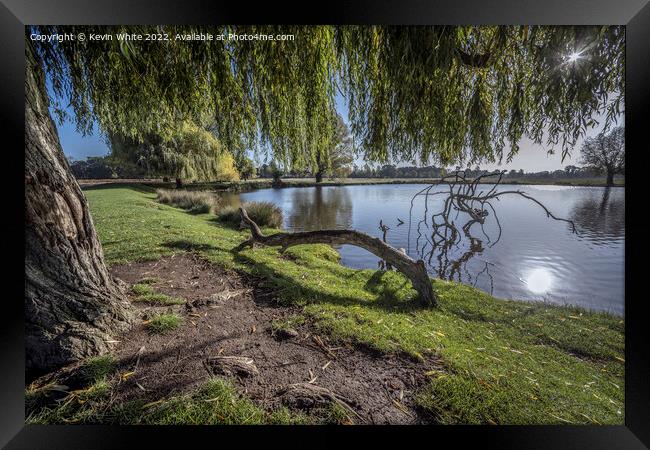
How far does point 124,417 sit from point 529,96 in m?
3.84

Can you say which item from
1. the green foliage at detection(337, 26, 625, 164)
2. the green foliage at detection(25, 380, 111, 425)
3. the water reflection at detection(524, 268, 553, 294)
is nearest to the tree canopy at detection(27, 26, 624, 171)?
the green foliage at detection(337, 26, 625, 164)

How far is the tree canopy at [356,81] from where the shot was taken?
4.99ft

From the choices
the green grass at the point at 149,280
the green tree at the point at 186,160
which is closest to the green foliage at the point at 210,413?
the green grass at the point at 149,280

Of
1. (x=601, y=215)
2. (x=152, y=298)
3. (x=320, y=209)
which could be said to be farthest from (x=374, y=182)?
(x=152, y=298)

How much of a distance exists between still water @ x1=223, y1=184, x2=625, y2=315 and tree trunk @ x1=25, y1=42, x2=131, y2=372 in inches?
139

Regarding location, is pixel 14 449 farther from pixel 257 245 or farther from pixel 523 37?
pixel 523 37

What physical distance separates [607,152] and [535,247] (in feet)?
6.83

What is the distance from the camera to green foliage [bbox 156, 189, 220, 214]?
8167 millimetres

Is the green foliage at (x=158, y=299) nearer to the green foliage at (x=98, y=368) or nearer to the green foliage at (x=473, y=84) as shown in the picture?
the green foliage at (x=98, y=368)

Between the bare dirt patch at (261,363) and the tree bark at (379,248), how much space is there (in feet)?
3.55

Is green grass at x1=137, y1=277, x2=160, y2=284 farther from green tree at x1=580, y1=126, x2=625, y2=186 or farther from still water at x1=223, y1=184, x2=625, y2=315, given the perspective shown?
green tree at x1=580, y1=126, x2=625, y2=186

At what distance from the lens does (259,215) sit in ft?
23.6

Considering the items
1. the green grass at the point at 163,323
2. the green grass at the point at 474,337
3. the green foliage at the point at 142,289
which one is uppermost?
the green foliage at the point at 142,289

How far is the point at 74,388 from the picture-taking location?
136 cm
